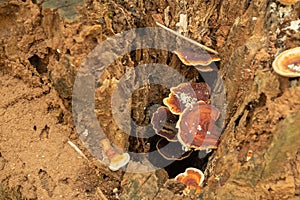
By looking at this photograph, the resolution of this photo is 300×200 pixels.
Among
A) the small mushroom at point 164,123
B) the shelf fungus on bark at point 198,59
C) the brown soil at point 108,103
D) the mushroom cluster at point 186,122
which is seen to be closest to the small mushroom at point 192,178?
the brown soil at point 108,103

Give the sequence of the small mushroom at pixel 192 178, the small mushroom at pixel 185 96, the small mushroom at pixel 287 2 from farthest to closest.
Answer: the small mushroom at pixel 185 96 → the small mushroom at pixel 192 178 → the small mushroom at pixel 287 2

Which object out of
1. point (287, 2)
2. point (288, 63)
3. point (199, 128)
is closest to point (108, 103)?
point (199, 128)

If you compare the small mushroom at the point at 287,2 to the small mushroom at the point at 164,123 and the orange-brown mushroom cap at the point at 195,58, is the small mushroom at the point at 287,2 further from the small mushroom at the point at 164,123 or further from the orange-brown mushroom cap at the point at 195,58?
the small mushroom at the point at 164,123

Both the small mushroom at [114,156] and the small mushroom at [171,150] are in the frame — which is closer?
the small mushroom at [114,156]

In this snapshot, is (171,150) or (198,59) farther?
(171,150)

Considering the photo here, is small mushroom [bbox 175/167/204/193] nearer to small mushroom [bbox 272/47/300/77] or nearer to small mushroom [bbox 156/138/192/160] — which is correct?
small mushroom [bbox 156/138/192/160]

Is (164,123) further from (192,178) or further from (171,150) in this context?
(192,178)

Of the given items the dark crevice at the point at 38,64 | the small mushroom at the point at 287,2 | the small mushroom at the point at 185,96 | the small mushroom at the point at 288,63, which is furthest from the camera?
the small mushroom at the point at 185,96
